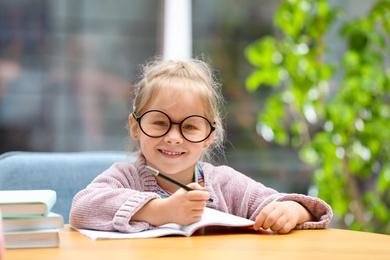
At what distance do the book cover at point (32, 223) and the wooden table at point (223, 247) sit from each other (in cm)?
4

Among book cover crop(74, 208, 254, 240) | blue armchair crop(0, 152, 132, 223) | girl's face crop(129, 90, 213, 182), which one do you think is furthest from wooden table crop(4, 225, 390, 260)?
blue armchair crop(0, 152, 132, 223)

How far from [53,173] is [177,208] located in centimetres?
65

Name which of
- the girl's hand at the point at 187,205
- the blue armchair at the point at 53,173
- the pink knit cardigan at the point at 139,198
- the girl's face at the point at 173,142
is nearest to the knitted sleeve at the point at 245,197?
the pink knit cardigan at the point at 139,198

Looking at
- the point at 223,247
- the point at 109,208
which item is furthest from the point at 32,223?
the point at 223,247

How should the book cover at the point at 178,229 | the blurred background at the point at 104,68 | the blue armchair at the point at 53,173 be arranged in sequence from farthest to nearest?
1. the blurred background at the point at 104,68
2. the blue armchair at the point at 53,173
3. the book cover at the point at 178,229

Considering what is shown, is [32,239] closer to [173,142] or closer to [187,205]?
[187,205]

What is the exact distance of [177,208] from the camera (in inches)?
38.5

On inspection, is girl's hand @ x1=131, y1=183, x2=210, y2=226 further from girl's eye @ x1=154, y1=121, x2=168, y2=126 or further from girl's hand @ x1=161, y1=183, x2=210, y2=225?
girl's eye @ x1=154, y1=121, x2=168, y2=126

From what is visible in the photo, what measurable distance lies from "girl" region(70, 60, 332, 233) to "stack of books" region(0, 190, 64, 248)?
155 mm

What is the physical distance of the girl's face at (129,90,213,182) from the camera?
3.81 ft

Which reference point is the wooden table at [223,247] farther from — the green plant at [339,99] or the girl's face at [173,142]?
the green plant at [339,99]

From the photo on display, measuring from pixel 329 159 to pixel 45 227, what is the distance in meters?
1.80

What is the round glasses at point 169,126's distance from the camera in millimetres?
1153

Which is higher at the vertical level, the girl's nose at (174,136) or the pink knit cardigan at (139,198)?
the girl's nose at (174,136)
